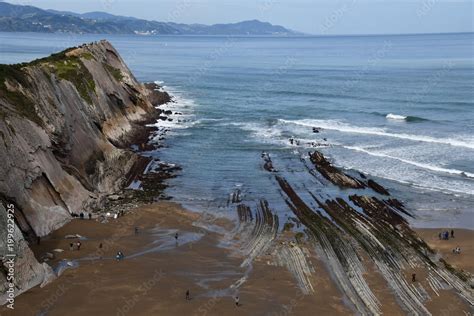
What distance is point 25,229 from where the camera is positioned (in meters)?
32.1

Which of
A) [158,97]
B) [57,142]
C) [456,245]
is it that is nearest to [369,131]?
[456,245]

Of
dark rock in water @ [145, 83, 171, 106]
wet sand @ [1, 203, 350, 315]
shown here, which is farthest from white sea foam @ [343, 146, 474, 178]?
dark rock in water @ [145, 83, 171, 106]

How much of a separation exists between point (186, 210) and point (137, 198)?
457 cm

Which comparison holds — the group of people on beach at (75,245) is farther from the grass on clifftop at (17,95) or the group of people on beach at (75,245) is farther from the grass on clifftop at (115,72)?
the grass on clifftop at (115,72)

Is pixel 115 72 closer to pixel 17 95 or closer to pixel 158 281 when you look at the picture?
pixel 17 95

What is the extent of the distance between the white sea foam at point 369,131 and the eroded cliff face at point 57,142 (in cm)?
2563

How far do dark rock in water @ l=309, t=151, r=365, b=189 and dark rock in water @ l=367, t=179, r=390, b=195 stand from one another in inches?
28.2

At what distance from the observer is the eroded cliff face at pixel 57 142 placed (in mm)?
32728

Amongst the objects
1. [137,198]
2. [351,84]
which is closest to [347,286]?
[137,198]

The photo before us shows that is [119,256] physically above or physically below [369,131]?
below

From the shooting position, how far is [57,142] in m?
41.3

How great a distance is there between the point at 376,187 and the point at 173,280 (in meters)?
23.4

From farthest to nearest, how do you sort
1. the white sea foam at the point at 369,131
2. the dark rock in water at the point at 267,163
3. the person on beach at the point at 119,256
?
the white sea foam at the point at 369,131 < the dark rock in water at the point at 267,163 < the person on beach at the point at 119,256

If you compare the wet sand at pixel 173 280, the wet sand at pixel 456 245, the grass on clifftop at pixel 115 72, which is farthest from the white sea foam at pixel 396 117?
the grass on clifftop at pixel 115 72
